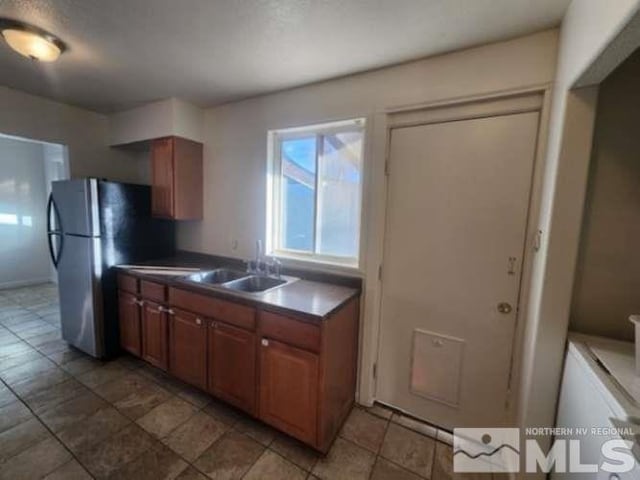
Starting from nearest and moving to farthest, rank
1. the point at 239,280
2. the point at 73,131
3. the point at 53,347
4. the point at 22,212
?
1. the point at 239,280
2. the point at 53,347
3. the point at 73,131
4. the point at 22,212

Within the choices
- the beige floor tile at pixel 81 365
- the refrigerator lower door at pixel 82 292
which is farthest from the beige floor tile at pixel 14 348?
the beige floor tile at pixel 81 365

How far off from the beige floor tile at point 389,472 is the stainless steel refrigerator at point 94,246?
249 cm

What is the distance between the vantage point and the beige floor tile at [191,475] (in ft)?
4.88

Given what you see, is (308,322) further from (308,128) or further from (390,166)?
(308,128)

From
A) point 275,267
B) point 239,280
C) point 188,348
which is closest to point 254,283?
point 239,280

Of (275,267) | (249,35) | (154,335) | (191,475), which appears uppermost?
(249,35)

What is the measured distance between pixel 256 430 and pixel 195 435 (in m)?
0.38

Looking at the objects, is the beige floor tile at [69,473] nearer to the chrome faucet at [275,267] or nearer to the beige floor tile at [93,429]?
the beige floor tile at [93,429]

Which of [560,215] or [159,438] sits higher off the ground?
[560,215]

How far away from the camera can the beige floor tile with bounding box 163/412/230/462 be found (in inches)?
65.1

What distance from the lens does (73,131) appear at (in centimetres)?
287

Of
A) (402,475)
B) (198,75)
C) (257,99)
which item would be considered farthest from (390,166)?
(402,475)

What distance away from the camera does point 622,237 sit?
1.31 metres

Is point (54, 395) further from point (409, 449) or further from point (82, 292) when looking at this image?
point (409, 449)
